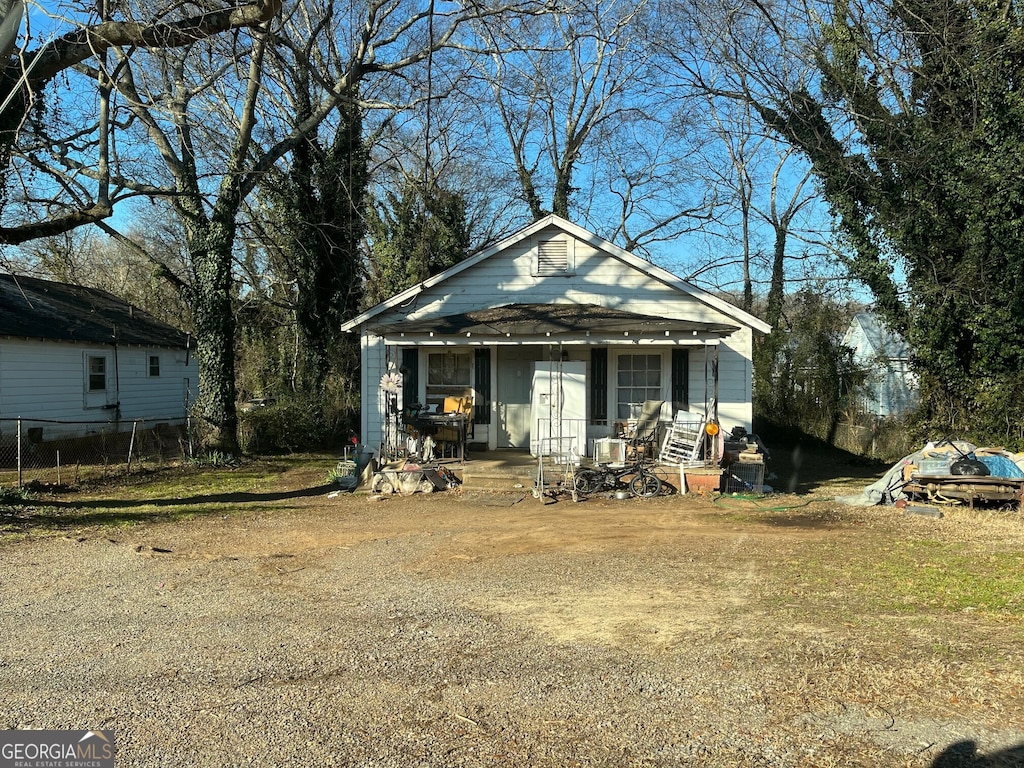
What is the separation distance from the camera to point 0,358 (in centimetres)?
1645

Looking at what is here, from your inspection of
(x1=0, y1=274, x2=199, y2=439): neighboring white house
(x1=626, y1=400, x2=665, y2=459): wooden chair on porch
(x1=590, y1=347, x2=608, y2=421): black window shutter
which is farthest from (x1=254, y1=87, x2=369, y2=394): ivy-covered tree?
(x1=626, y1=400, x2=665, y2=459): wooden chair on porch

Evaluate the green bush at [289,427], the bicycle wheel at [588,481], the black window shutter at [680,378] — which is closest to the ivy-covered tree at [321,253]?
the green bush at [289,427]

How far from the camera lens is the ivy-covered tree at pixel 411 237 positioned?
24.2m

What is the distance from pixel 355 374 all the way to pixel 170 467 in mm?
7155

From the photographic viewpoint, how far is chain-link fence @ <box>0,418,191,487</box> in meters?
13.7

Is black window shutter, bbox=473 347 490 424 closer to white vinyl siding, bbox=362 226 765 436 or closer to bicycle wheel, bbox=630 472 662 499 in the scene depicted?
white vinyl siding, bbox=362 226 765 436

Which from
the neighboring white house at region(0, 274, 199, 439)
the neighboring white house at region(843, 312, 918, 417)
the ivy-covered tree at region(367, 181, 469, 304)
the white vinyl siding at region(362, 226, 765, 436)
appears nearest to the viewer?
the white vinyl siding at region(362, 226, 765, 436)

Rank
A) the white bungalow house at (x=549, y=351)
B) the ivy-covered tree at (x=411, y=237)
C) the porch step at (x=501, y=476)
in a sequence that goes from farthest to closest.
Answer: the ivy-covered tree at (x=411, y=237), the white bungalow house at (x=549, y=351), the porch step at (x=501, y=476)

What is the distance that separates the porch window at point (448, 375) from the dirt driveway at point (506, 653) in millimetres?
6206

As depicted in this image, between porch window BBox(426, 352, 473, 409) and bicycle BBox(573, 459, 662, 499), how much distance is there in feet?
12.5

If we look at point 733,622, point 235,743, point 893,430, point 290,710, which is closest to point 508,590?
point 733,622

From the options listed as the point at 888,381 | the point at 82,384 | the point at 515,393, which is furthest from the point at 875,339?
the point at 82,384

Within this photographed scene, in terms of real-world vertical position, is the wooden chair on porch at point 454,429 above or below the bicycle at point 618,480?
above

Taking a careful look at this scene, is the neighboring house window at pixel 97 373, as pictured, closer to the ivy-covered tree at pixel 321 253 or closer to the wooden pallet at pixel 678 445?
the ivy-covered tree at pixel 321 253
